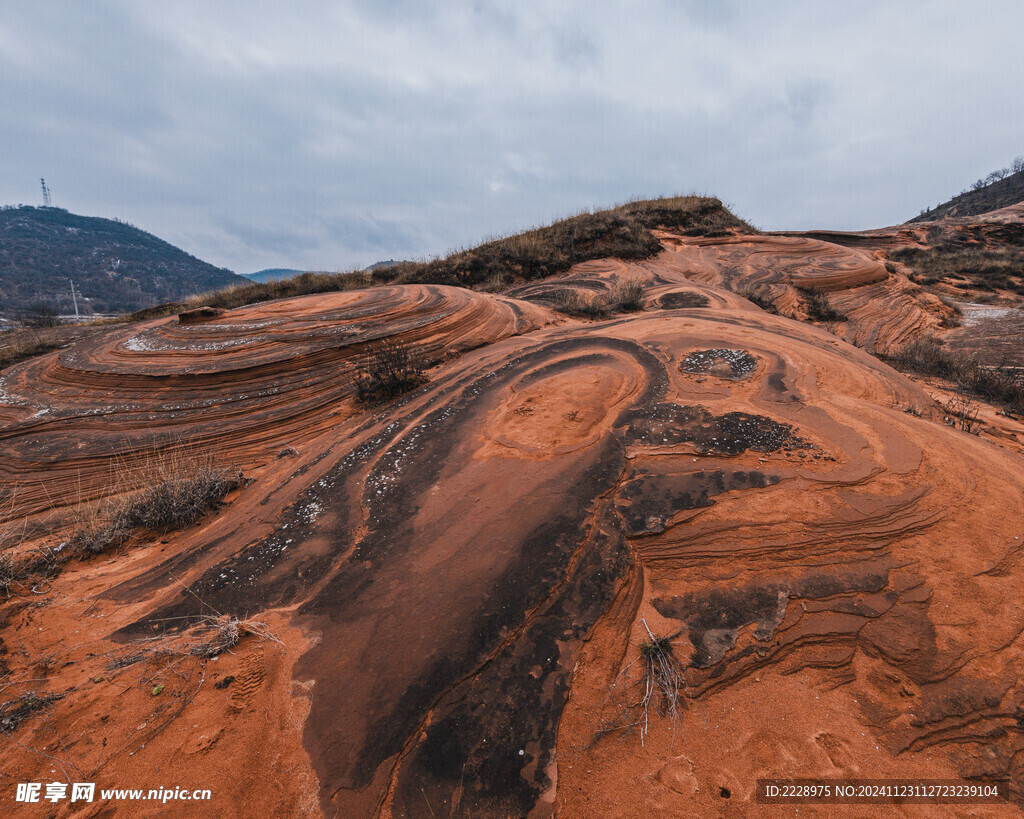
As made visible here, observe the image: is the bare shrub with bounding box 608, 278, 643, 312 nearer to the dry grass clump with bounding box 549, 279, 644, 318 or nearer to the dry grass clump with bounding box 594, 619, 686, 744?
the dry grass clump with bounding box 549, 279, 644, 318

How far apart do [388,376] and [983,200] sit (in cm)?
5620

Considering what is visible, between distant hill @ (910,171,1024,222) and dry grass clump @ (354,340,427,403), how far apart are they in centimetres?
4796

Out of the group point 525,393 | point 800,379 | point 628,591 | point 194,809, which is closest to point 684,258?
point 800,379

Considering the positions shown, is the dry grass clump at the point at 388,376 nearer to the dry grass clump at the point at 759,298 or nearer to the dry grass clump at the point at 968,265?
the dry grass clump at the point at 759,298

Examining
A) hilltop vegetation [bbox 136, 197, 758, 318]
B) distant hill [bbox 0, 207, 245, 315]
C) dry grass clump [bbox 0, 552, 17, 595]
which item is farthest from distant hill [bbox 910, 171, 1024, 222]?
distant hill [bbox 0, 207, 245, 315]

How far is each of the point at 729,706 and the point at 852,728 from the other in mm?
496

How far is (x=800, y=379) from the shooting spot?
171 inches

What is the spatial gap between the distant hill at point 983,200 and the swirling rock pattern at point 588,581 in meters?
46.6

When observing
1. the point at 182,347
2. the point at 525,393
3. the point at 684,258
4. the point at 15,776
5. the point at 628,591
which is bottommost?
the point at 15,776

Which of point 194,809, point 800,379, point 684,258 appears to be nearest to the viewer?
point 194,809

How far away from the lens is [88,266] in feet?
203

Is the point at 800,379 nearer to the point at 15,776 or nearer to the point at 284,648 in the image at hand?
the point at 284,648

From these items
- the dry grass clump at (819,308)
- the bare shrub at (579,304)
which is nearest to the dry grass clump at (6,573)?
the bare shrub at (579,304)

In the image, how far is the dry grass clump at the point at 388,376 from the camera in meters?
5.07
